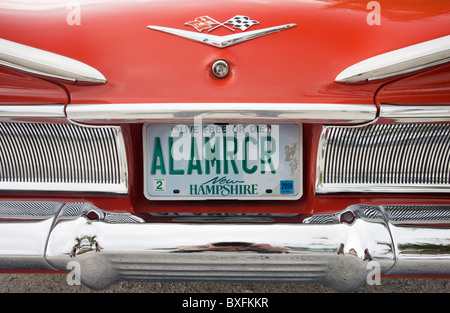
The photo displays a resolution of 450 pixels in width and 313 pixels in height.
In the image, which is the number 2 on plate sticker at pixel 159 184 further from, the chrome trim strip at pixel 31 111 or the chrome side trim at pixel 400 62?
the chrome side trim at pixel 400 62

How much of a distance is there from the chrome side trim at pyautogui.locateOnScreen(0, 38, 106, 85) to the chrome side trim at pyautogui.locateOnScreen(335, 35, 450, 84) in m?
0.83

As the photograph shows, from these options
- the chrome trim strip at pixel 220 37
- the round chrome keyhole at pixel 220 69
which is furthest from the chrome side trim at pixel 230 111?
the chrome trim strip at pixel 220 37

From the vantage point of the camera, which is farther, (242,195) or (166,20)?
(242,195)

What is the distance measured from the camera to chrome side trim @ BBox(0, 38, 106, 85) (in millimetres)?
1260

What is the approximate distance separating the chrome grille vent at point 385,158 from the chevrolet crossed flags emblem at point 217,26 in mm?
401

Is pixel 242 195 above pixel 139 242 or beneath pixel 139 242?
above

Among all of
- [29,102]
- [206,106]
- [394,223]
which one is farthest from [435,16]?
[29,102]

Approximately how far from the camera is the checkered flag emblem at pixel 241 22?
1.30 metres

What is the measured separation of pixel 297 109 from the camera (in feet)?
4.12
